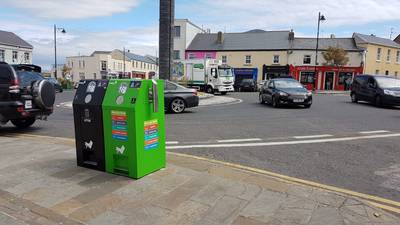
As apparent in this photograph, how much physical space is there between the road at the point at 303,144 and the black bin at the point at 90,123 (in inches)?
83.8

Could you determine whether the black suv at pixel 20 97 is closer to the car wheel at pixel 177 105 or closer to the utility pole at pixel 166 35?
the car wheel at pixel 177 105

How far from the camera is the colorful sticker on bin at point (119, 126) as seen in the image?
15.5 ft

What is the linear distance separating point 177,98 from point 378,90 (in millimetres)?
10894

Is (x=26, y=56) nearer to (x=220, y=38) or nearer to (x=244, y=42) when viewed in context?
(x=220, y=38)

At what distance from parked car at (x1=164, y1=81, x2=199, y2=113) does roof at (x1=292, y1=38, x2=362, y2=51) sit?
38613 mm

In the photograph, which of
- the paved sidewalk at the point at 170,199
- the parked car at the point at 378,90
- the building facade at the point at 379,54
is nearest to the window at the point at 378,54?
the building facade at the point at 379,54

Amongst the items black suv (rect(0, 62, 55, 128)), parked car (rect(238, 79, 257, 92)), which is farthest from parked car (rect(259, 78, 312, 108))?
parked car (rect(238, 79, 257, 92))

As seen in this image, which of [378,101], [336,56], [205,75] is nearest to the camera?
[378,101]

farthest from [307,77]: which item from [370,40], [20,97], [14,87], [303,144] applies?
[14,87]

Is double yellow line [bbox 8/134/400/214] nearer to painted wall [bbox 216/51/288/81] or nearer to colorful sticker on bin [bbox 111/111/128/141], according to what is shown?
colorful sticker on bin [bbox 111/111/128/141]

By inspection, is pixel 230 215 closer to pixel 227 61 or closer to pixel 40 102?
pixel 40 102

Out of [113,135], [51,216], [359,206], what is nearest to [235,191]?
[359,206]

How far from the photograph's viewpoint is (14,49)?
6125 cm

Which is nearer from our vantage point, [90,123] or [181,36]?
[90,123]
